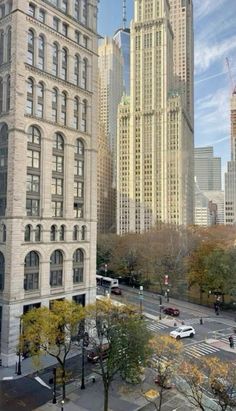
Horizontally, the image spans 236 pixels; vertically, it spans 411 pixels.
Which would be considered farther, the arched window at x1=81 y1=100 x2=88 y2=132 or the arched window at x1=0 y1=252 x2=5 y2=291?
the arched window at x1=81 y1=100 x2=88 y2=132

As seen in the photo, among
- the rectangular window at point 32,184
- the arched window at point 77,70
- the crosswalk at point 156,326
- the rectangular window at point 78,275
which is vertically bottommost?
the crosswalk at point 156,326

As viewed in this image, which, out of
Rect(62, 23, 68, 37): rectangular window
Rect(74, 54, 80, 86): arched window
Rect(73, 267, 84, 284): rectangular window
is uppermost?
Rect(62, 23, 68, 37): rectangular window

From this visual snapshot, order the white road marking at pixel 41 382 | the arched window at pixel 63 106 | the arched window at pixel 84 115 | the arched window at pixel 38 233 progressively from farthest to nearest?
the arched window at pixel 84 115 → the arched window at pixel 63 106 → the arched window at pixel 38 233 → the white road marking at pixel 41 382

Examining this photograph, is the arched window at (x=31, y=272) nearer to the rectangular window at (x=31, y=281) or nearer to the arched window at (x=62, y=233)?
the rectangular window at (x=31, y=281)

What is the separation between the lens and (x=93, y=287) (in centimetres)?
4672

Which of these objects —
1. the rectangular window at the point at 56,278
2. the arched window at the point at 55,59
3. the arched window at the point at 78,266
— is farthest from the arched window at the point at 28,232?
the arched window at the point at 55,59

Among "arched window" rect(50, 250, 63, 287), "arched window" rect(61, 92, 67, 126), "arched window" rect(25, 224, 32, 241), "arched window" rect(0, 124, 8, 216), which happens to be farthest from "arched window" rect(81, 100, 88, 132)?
"arched window" rect(50, 250, 63, 287)

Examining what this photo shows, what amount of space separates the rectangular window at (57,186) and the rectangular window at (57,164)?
43.3 inches

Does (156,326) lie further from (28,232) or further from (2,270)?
(2,270)

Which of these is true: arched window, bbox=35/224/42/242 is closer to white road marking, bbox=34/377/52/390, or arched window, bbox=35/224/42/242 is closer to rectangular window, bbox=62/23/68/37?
white road marking, bbox=34/377/52/390

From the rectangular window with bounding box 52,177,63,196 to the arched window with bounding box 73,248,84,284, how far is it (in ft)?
24.0

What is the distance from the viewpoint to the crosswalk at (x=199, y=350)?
38453 millimetres

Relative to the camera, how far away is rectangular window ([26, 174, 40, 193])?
132 ft

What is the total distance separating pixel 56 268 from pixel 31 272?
11.9ft
